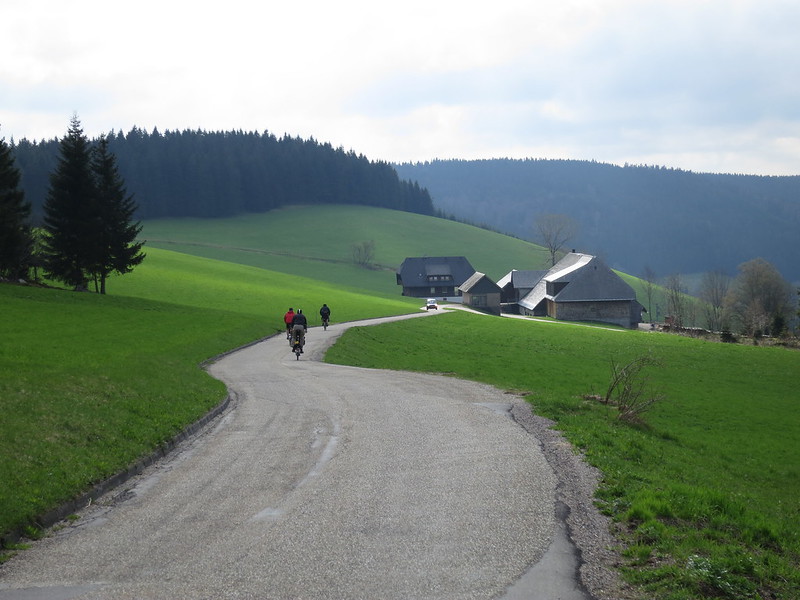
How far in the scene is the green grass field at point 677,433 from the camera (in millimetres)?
8562

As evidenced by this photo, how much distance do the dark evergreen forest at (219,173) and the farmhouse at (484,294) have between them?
81094 mm

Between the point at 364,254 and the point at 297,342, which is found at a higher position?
the point at 364,254

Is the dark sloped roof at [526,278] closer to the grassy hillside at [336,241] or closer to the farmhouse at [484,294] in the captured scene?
the farmhouse at [484,294]

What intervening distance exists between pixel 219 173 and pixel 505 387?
503 feet

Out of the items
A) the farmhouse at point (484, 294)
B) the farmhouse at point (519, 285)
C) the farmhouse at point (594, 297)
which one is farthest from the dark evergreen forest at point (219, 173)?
the farmhouse at point (594, 297)

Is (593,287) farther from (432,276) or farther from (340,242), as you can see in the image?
(340,242)

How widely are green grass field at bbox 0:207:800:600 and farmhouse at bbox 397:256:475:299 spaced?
141ft

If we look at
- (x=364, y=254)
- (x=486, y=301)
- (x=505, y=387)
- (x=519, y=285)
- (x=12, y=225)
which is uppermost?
(x=12, y=225)

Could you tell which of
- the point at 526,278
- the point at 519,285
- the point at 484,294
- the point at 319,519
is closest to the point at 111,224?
the point at 319,519

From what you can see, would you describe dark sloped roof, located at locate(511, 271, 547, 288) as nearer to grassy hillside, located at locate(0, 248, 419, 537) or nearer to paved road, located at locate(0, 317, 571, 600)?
grassy hillside, located at locate(0, 248, 419, 537)

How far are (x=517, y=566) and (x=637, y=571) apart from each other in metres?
1.37

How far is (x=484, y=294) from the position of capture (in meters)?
106

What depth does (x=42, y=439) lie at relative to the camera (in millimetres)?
13328

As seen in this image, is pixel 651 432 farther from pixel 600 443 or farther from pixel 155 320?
pixel 155 320
